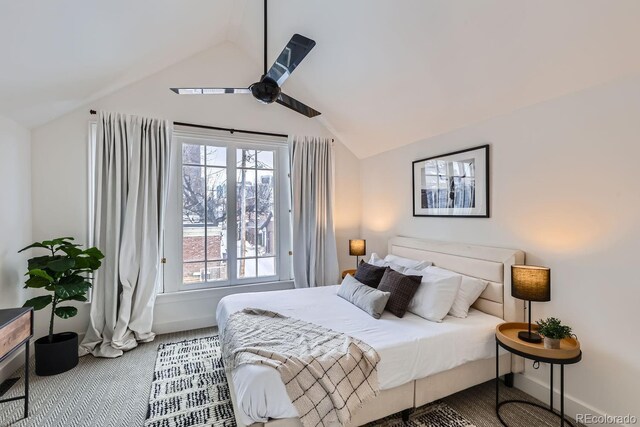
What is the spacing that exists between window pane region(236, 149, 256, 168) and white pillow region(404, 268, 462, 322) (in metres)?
2.74

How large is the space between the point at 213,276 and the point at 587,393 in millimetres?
3819

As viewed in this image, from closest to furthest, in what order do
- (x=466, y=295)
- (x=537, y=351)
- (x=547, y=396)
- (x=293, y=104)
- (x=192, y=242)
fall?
(x=537, y=351)
(x=547, y=396)
(x=466, y=295)
(x=293, y=104)
(x=192, y=242)

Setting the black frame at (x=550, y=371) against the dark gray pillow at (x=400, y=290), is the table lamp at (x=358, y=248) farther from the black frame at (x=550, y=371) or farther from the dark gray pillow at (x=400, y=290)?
the black frame at (x=550, y=371)

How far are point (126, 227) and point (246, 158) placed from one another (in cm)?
168

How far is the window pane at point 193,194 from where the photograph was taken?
3703 millimetres

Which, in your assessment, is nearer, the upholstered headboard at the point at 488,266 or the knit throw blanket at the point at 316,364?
the knit throw blanket at the point at 316,364

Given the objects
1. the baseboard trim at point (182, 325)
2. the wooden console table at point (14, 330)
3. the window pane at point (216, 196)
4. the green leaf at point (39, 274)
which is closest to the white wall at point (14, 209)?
the green leaf at point (39, 274)

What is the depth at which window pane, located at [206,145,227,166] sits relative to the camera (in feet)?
12.6

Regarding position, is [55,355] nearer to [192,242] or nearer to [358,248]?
[192,242]

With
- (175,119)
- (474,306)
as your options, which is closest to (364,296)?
(474,306)

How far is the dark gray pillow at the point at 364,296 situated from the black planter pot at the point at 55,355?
2.63 meters

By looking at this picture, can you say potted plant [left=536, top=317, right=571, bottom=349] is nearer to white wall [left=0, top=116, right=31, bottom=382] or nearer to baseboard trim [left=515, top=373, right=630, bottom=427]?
baseboard trim [left=515, top=373, right=630, bottom=427]

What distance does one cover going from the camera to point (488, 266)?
259 centimetres

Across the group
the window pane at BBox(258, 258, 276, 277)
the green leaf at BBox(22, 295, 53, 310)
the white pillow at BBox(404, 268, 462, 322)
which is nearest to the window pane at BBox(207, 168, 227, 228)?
the window pane at BBox(258, 258, 276, 277)
